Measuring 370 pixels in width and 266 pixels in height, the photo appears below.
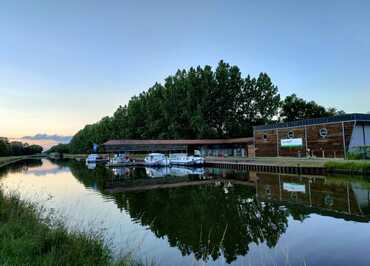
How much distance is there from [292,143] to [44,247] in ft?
108

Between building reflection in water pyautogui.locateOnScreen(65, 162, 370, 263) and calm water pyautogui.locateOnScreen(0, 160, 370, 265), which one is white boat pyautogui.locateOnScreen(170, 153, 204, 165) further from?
calm water pyautogui.locateOnScreen(0, 160, 370, 265)

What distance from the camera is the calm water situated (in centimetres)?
898

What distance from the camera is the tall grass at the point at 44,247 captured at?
5.61 meters

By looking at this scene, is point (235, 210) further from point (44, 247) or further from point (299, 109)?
point (299, 109)

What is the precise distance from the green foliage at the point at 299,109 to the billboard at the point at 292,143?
27.8 metres

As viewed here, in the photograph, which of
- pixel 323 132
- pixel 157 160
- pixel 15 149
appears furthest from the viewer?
pixel 15 149

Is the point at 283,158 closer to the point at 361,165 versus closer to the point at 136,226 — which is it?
the point at 361,165

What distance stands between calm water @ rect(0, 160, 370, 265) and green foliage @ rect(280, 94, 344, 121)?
1686 inches

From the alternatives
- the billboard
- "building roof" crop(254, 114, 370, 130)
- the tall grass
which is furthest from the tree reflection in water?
the billboard

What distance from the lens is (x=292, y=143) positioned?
35.6m

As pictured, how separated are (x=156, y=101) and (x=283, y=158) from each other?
43000 millimetres

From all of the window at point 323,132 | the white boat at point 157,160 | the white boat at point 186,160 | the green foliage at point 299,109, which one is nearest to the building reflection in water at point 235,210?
the window at point 323,132

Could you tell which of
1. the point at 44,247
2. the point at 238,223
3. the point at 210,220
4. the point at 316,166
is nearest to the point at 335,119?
the point at 316,166

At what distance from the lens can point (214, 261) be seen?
339 inches
